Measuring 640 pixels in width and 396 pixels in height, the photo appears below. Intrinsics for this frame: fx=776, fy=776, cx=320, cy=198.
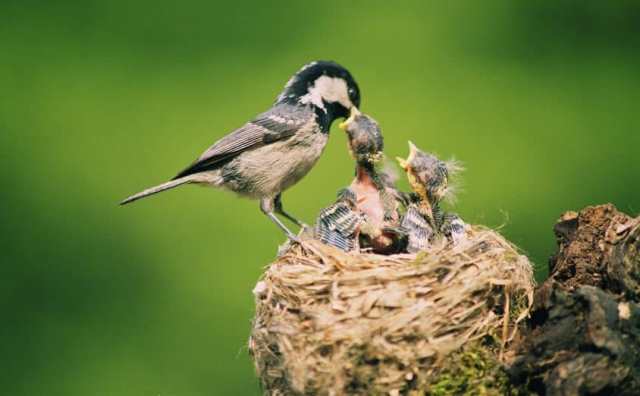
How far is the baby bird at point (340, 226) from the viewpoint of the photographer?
86.0 inches

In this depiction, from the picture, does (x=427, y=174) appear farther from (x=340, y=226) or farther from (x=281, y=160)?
(x=281, y=160)

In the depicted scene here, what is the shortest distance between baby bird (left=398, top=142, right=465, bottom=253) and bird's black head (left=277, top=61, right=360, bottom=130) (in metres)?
0.42

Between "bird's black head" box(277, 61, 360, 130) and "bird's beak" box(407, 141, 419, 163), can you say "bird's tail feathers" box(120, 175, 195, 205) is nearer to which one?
"bird's black head" box(277, 61, 360, 130)

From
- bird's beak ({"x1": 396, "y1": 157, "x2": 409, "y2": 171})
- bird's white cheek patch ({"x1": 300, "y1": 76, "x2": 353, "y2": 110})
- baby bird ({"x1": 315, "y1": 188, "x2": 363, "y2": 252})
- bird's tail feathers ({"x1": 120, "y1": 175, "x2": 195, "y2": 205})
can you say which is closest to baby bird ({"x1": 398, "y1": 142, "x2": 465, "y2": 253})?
bird's beak ({"x1": 396, "y1": 157, "x2": 409, "y2": 171})

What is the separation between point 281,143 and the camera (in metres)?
2.65

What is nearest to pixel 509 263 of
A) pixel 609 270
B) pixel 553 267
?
pixel 553 267

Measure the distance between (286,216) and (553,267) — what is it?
114 centimetres

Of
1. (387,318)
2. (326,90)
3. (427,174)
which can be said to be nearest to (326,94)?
(326,90)

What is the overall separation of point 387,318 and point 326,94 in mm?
1154

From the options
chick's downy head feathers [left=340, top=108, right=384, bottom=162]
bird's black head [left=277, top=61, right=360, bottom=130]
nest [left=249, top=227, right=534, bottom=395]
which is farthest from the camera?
bird's black head [left=277, top=61, right=360, bottom=130]

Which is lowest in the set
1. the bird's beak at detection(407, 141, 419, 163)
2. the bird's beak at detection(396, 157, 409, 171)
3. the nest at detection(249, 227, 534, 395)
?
the nest at detection(249, 227, 534, 395)

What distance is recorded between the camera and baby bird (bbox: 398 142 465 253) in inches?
86.5

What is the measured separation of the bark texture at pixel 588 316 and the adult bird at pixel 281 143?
1044 millimetres

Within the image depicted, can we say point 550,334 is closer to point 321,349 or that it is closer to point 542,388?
point 542,388
